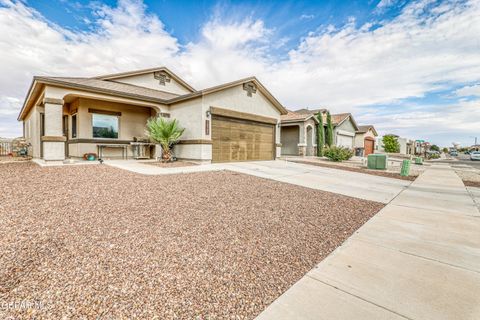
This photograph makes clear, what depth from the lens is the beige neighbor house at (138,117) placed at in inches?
396

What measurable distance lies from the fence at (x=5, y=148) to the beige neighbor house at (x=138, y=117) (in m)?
6.37

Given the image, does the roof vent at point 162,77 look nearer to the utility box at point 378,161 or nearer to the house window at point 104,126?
the house window at point 104,126

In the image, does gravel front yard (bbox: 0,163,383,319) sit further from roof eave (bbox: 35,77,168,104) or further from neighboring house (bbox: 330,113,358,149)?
neighboring house (bbox: 330,113,358,149)

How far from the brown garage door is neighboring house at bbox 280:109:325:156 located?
21.4 feet

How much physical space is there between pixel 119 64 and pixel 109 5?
13325 millimetres

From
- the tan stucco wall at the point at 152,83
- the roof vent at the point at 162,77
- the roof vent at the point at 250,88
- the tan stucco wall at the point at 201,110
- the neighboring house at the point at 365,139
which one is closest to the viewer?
the tan stucco wall at the point at 201,110

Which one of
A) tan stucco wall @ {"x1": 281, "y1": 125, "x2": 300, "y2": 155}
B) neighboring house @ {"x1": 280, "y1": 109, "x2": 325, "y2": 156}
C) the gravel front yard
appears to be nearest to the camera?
the gravel front yard

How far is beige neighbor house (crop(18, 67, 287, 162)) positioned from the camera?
396 inches

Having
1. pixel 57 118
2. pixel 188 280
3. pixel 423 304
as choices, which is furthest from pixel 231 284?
pixel 57 118

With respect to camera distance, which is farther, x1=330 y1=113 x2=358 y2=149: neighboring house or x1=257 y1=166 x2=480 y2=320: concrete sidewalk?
x1=330 y1=113 x2=358 y2=149: neighboring house

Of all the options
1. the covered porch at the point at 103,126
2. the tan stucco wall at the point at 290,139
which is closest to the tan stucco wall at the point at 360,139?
the tan stucco wall at the point at 290,139

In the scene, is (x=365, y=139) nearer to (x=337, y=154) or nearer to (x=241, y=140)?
(x=337, y=154)

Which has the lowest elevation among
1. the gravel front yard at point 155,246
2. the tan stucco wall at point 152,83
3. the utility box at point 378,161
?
the gravel front yard at point 155,246

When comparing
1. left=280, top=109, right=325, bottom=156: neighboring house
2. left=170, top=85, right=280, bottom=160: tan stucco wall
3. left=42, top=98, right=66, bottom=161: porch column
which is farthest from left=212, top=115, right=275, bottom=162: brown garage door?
left=42, top=98, right=66, bottom=161: porch column
